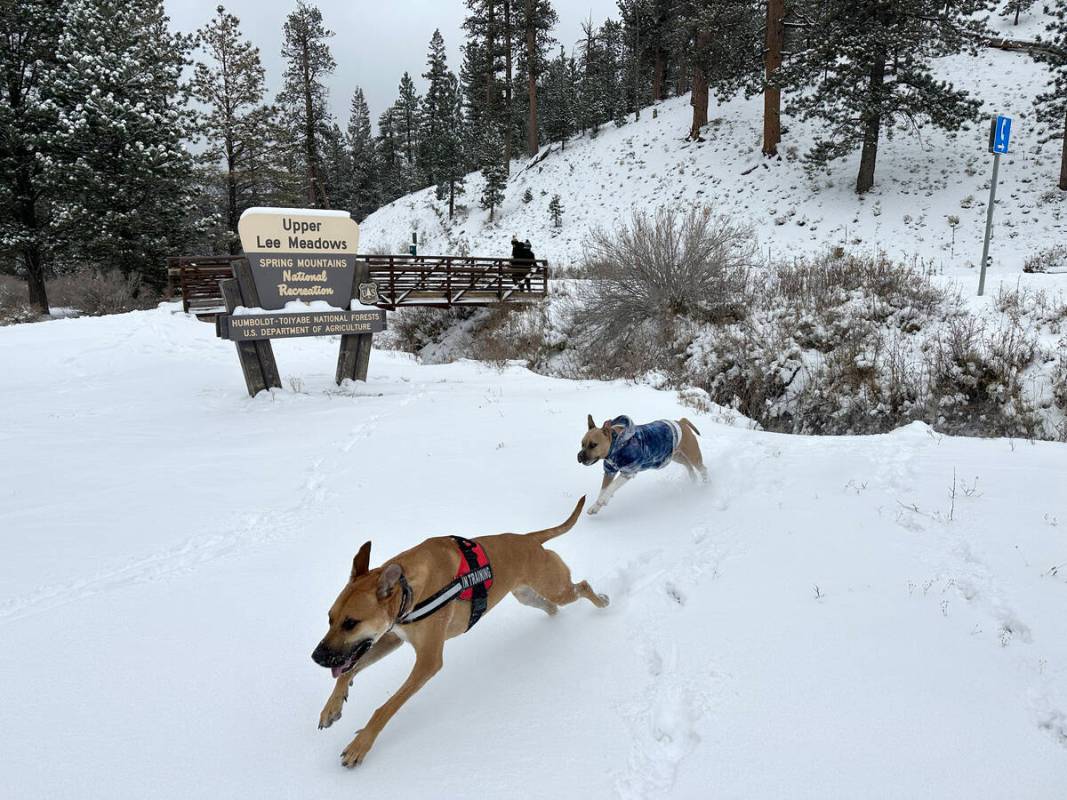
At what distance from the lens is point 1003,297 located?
9383 millimetres

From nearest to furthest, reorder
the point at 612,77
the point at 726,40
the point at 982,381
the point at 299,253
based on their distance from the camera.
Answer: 1. the point at 982,381
2. the point at 299,253
3. the point at 726,40
4. the point at 612,77

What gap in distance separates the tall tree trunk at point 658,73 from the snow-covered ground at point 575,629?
42.0 m

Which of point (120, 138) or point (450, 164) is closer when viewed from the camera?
point (120, 138)

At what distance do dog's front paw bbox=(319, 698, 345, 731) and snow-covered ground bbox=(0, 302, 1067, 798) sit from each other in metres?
0.11

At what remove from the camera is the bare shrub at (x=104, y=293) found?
19.2 meters

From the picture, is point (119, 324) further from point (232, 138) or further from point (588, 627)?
point (588, 627)

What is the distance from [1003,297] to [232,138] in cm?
2699

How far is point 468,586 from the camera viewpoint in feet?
8.12

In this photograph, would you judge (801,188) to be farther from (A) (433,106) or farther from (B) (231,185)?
(A) (433,106)

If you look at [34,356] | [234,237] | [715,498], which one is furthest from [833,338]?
[234,237]

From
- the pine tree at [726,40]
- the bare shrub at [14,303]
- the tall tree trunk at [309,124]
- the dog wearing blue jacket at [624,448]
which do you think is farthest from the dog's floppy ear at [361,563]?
the tall tree trunk at [309,124]

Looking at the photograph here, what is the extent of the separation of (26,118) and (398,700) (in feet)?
79.5

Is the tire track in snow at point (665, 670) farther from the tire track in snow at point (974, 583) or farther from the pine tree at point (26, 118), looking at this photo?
the pine tree at point (26, 118)

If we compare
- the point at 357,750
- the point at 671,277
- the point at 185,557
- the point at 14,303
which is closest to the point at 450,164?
the point at 14,303
